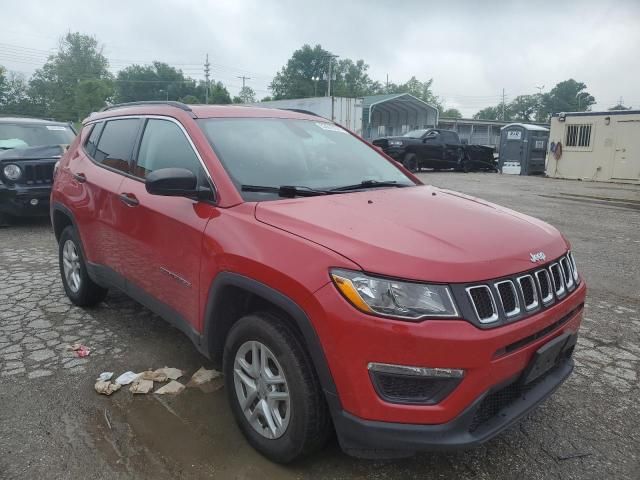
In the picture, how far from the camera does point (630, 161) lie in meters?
18.2

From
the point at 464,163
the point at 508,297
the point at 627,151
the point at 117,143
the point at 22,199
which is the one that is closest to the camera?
the point at 508,297

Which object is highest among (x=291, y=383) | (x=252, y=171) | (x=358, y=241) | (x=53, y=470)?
(x=252, y=171)

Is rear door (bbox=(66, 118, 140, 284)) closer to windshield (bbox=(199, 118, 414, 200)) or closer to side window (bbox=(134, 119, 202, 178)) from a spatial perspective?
side window (bbox=(134, 119, 202, 178))

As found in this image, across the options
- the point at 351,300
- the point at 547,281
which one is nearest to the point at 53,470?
the point at 351,300

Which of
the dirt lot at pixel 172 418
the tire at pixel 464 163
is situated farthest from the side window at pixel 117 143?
the tire at pixel 464 163

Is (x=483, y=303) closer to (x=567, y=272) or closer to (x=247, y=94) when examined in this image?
Answer: (x=567, y=272)

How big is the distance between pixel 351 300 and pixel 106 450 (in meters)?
1.58

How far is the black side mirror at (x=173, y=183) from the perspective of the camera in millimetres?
2693

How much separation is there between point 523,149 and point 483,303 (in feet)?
73.3

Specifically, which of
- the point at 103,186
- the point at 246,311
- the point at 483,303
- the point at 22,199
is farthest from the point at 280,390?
the point at 22,199

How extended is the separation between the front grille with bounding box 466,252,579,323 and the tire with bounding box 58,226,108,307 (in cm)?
334

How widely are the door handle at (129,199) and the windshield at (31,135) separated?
5971 millimetres

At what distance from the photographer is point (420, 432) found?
2.01 metres

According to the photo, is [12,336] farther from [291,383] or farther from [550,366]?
[550,366]
